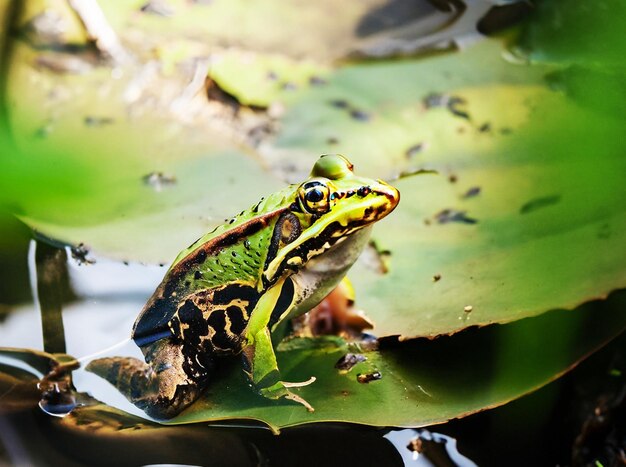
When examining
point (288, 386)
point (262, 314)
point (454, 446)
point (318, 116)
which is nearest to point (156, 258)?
point (262, 314)

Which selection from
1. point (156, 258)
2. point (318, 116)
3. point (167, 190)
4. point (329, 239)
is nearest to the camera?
point (329, 239)

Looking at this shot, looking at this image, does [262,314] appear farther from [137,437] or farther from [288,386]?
[137,437]

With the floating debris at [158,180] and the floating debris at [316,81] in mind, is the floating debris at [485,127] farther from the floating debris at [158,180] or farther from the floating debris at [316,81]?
the floating debris at [158,180]

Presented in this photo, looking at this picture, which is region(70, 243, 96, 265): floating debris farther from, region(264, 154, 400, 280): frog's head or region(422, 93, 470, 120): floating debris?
region(422, 93, 470, 120): floating debris

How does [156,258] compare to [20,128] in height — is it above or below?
below

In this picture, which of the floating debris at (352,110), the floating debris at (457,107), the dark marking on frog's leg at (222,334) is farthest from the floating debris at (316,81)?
the dark marking on frog's leg at (222,334)

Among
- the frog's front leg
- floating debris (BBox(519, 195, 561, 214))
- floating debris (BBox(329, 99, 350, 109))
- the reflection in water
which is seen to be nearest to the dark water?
the reflection in water
